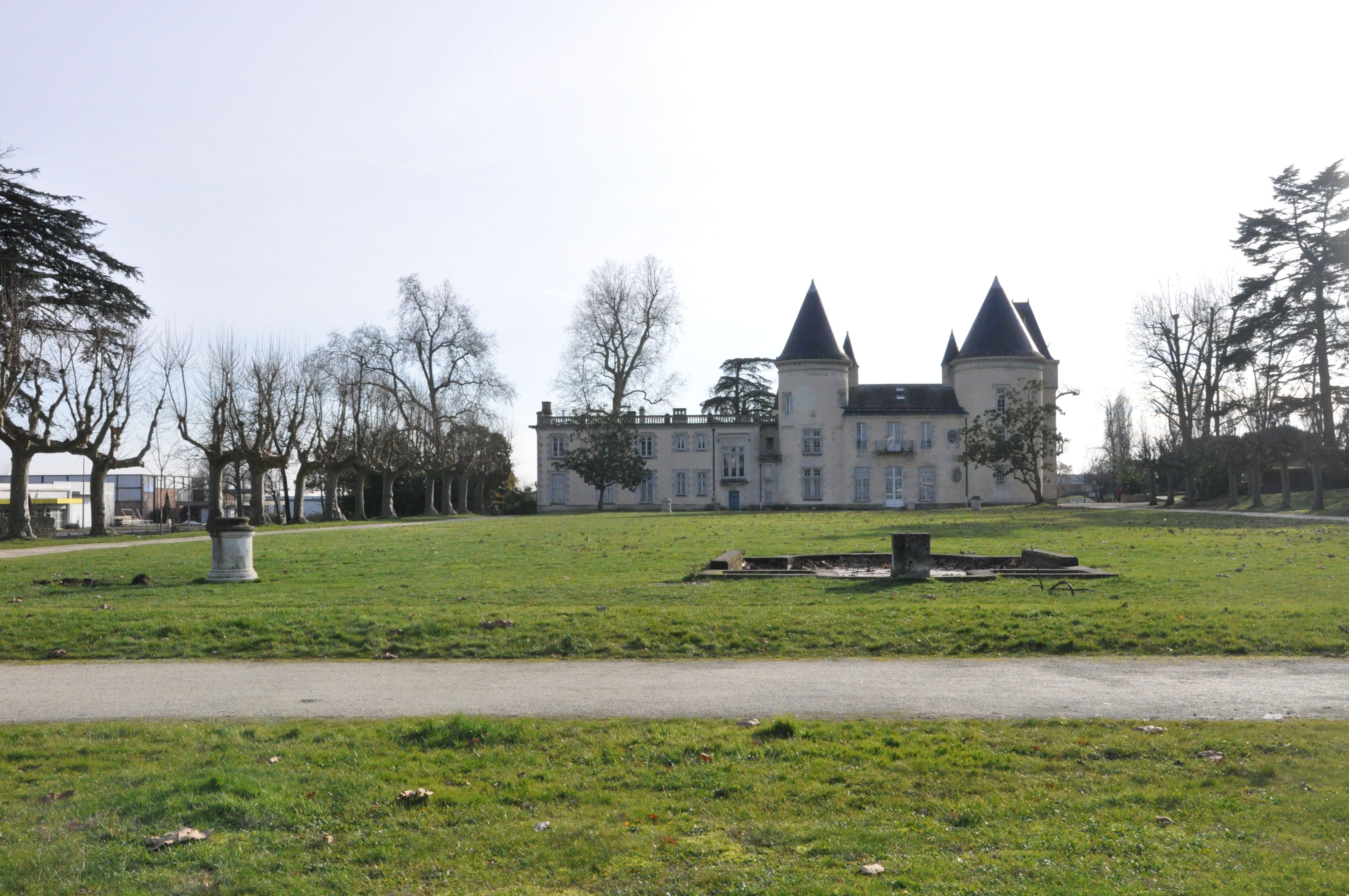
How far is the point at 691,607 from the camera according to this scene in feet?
44.4

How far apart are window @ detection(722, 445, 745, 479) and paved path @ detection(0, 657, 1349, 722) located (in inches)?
2709

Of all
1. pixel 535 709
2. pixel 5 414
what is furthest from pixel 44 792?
pixel 5 414

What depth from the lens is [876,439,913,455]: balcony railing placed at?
76.1 m

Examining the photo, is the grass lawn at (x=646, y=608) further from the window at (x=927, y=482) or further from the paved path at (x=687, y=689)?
the window at (x=927, y=482)

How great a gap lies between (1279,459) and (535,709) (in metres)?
55.7

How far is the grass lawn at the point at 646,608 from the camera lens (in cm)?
1127

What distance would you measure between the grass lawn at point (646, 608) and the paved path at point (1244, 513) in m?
17.2

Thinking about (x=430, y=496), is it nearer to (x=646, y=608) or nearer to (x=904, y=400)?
(x=904, y=400)

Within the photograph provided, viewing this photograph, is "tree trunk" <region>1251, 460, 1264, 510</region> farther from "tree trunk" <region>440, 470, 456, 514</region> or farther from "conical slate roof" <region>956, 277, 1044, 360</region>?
"tree trunk" <region>440, 470, 456, 514</region>

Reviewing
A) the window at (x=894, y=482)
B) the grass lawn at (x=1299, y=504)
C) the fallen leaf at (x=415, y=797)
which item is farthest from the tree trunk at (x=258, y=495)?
the grass lawn at (x=1299, y=504)

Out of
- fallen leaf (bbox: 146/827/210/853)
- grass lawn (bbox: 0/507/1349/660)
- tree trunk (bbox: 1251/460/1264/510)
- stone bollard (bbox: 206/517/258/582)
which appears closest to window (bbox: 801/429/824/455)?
tree trunk (bbox: 1251/460/1264/510)

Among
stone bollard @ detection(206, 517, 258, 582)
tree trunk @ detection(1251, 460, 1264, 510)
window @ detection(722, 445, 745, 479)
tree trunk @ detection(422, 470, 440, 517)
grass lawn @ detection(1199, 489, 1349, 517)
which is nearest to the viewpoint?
stone bollard @ detection(206, 517, 258, 582)

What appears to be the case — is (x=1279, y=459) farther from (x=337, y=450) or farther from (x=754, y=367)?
(x=337, y=450)

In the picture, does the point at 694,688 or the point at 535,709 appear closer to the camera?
the point at 535,709
